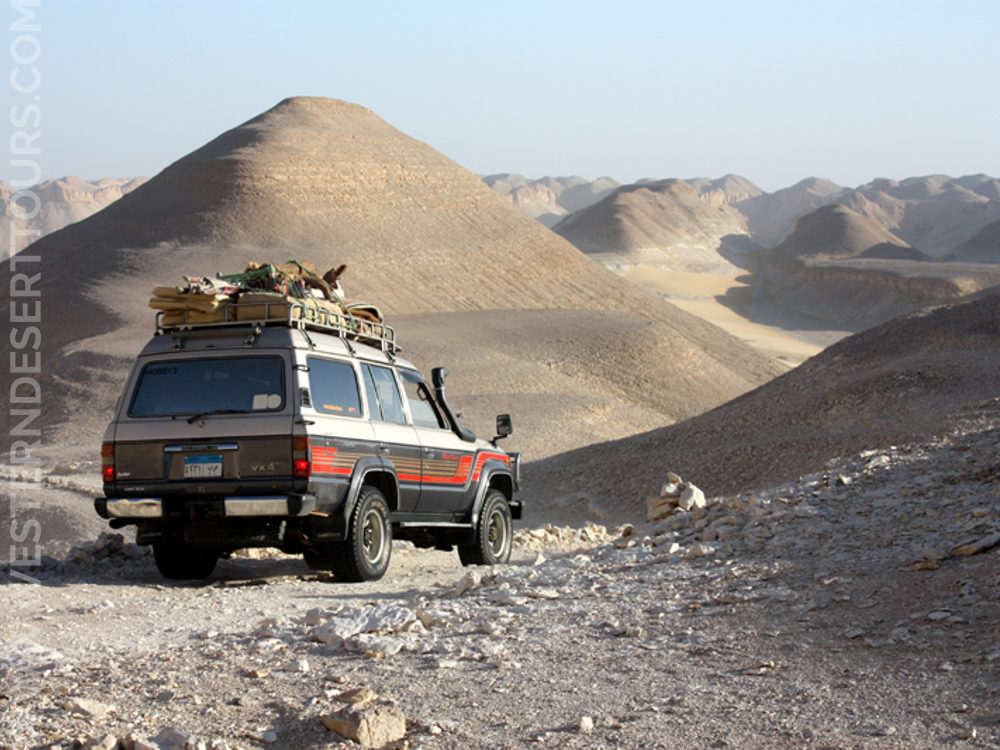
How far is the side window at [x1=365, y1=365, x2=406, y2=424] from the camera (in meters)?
9.82

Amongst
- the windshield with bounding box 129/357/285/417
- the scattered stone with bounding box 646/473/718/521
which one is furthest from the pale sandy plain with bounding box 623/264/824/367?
the windshield with bounding box 129/357/285/417

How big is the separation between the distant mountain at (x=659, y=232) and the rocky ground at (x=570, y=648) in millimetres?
106912

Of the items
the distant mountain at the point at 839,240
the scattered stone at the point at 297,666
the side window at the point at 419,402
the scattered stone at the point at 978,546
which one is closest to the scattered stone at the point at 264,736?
the scattered stone at the point at 297,666

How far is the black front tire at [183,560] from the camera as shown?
9820 mm

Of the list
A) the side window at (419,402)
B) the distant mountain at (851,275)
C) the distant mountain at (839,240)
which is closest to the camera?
the side window at (419,402)

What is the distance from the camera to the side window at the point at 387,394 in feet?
32.2

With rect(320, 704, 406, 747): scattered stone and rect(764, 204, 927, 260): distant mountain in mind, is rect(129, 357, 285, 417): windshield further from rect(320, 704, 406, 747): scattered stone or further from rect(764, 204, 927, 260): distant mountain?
rect(764, 204, 927, 260): distant mountain

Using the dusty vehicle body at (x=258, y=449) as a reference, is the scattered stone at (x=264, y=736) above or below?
below

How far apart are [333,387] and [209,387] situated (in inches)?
37.8

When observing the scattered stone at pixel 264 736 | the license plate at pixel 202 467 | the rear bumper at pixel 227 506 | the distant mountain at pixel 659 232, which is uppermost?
the distant mountain at pixel 659 232

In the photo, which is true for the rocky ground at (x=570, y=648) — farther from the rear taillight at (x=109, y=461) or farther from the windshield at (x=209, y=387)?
the windshield at (x=209, y=387)

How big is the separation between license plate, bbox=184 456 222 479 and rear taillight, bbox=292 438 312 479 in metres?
0.62

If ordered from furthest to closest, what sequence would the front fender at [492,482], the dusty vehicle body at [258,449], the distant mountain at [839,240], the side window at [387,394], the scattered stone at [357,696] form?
the distant mountain at [839,240] → the front fender at [492,482] → the side window at [387,394] → the dusty vehicle body at [258,449] → the scattered stone at [357,696]

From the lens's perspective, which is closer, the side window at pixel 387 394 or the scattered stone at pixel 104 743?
the scattered stone at pixel 104 743
